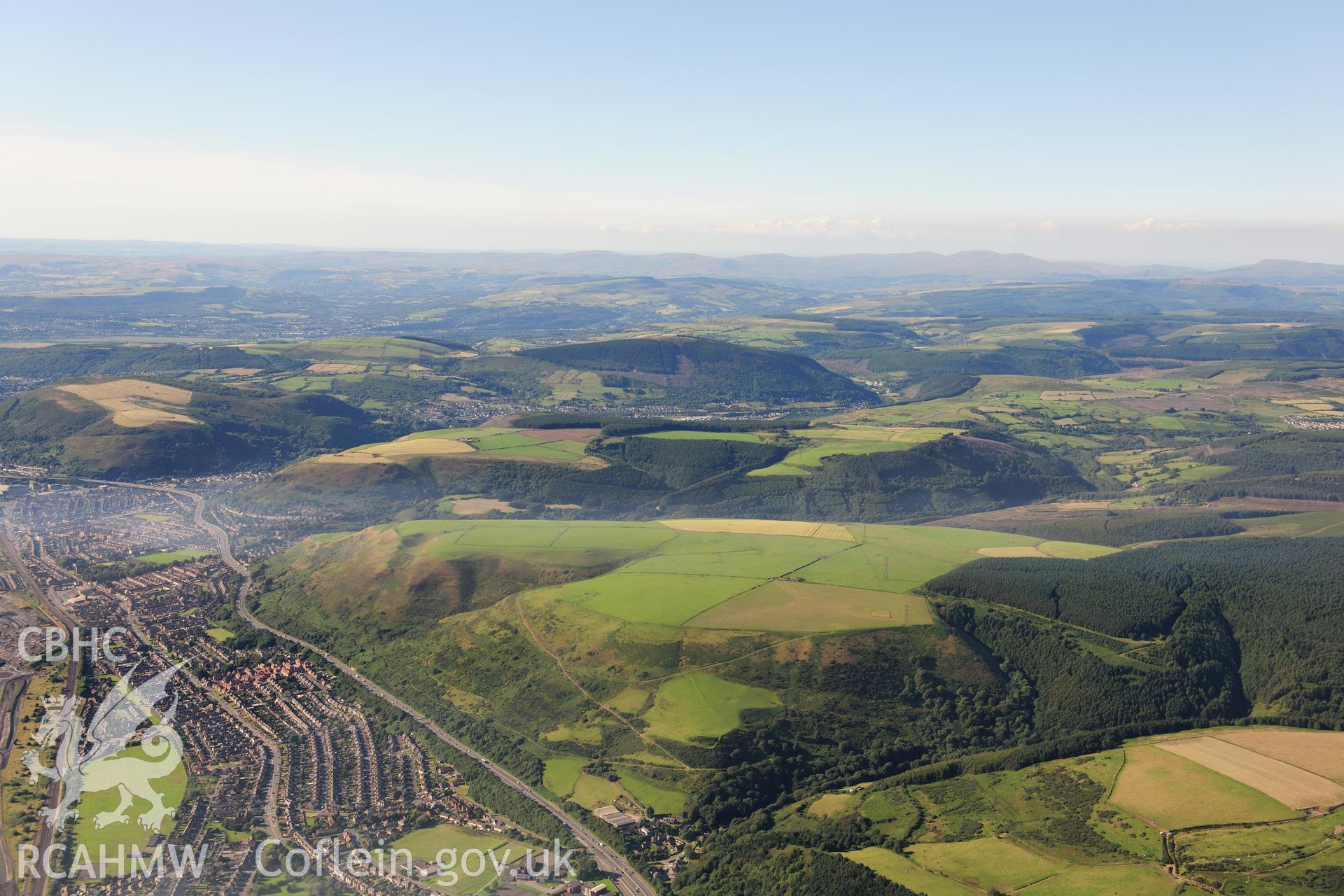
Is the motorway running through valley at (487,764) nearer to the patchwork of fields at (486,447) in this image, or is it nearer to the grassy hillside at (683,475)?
the grassy hillside at (683,475)

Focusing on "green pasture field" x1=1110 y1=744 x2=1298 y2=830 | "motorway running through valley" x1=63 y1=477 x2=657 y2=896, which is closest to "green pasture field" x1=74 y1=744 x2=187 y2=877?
"motorway running through valley" x1=63 y1=477 x2=657 y2=896

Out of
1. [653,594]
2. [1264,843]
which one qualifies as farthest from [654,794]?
[1264,843]

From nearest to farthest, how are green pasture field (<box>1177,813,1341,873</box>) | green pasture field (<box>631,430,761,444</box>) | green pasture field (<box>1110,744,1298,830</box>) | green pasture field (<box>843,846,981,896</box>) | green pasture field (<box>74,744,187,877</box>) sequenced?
1. green pasture field (<box>843,846,981,896</box>)
2. green pasture field (<box>1177,813,1341,873</box>)
3. green pasture field (<box>74,744,187,877</box>)
4. green pasture field (<box>1110,744,1298,830</box>)
5. green pasture field (<box>631,430,761,444</box>)

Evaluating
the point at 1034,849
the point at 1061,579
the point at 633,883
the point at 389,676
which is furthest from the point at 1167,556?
the point at 389,676

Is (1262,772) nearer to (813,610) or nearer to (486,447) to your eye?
(813,610)

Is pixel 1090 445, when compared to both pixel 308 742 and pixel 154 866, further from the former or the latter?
pixel 154 866

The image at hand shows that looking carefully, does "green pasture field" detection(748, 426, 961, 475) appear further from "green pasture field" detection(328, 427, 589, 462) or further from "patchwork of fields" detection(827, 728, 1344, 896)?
"patchwork of fields" detection(827, 728, 1344, 896)

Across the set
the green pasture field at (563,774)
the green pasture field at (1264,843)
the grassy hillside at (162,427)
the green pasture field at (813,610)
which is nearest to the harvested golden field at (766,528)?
→ the green pasture field at (813,610)
